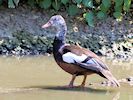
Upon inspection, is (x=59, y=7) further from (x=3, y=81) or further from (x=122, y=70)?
(x=3, y=81)

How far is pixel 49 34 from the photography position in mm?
11023

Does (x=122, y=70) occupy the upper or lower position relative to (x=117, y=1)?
lower

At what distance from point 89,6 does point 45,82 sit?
163 inches

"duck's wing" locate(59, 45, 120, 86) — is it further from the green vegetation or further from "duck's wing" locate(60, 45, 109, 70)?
the green vegetation

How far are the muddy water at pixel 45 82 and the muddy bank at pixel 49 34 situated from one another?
667 mm

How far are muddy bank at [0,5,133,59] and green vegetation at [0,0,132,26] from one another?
14cm

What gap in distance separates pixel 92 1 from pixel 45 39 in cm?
173

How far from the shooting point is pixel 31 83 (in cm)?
782

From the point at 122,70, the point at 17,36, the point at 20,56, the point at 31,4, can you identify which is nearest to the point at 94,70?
the point at 122,70

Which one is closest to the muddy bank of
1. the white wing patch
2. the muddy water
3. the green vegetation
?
the green vegetation

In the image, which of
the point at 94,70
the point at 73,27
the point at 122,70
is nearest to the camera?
the point at 94,70

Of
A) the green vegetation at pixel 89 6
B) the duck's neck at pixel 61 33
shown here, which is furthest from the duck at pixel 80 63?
the green vegetation at pixel 89 6

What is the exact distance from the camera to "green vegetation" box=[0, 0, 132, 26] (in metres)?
11.6

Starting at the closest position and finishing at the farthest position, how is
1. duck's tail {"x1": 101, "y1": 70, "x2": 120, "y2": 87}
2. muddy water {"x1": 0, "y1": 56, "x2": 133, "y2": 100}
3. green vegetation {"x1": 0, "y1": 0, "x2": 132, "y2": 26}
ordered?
muddy water {"x1": 0, "y1": 56, "x2": 133, "y2": 100}
duck's tail {"x1": 101, "y1": 70, "x2": 120, "y2": 87}
green vegetation {"x1": 0, "y1": 0, "x2": 132, "y2": 26}
